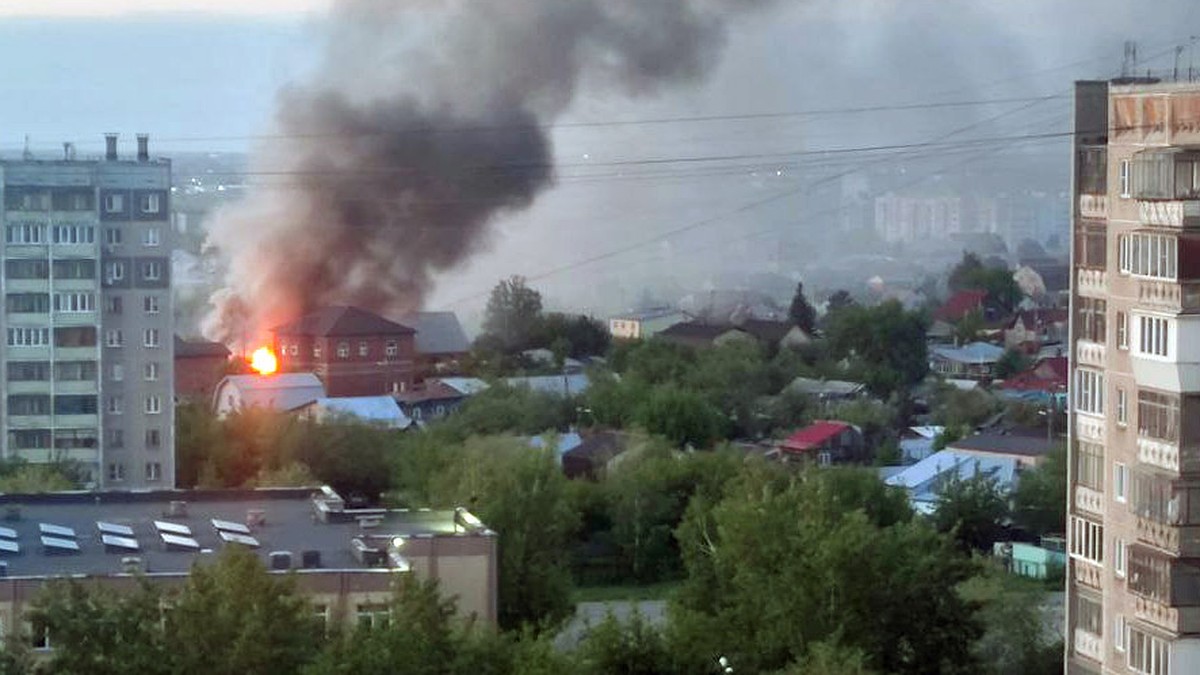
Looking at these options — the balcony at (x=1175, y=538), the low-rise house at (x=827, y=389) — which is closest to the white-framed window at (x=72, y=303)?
the low-rise house at (x=827, y=389)

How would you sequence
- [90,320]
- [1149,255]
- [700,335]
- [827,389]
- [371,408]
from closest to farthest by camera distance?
1. [1149,255]
2. [90,320]
3. [371,408]
4. [827,389]
5. [700,335]

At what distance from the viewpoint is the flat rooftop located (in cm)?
1005

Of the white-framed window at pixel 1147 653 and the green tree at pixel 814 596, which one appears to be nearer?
the white-framed window at pixel 1147 653

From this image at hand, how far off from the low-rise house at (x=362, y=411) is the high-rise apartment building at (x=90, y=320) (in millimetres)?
1528

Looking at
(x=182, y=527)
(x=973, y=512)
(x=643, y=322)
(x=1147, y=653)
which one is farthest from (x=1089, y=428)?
(x=643, y=322)

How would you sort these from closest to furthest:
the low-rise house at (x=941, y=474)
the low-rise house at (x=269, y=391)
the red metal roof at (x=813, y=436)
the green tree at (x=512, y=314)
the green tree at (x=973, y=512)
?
the green tree at (x=973, y=512) → the low-rise house at (x=941, y=474) → the red metal roof at (x=813, y=436) → the low-rise house at (x=269, y=391) → the green tree at (x=512, y=314)

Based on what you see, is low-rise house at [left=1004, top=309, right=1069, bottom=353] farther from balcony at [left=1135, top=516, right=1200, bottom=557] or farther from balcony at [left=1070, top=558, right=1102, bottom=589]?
balcony at [left=1135, top=516, right=1200, bottom=557]

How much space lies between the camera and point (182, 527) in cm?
1099

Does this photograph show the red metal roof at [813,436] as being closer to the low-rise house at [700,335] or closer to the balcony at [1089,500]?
the low-rise house at [700,335]

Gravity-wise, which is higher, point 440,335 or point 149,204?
point 149,204

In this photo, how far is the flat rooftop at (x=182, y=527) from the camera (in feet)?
33.0

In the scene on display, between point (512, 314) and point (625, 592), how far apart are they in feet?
46.7

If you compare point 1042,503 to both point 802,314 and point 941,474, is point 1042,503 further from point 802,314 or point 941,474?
point 802,314

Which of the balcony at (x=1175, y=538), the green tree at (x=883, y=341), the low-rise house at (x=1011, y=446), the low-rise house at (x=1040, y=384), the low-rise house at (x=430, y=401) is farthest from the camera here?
the green tree at (x=883, y=341)
